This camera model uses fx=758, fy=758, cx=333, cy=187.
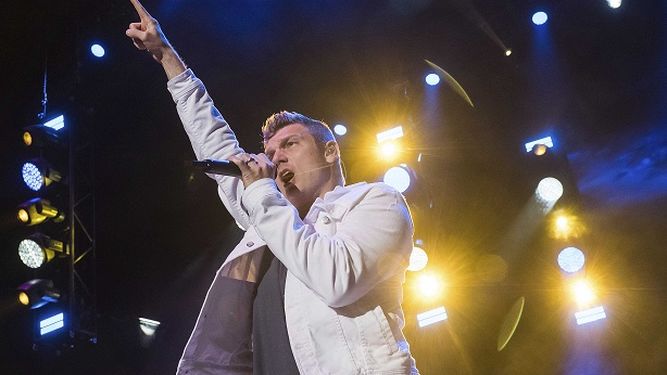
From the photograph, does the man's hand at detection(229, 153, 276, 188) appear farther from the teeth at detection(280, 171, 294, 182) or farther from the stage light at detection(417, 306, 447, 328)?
the stage light at detection(417, 306, 447, 328)

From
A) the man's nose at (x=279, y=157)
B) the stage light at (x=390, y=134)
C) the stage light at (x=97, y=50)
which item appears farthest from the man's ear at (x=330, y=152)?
the stage light at (x=97, y=50)

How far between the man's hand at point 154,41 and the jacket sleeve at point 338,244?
65 centimetres

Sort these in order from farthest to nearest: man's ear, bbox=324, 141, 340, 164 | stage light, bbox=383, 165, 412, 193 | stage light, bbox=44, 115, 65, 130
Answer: stage light, bbox=44, 115, 65, 130 → stage light, bbox=383, 165, 412, 193 → man's ear, bbox=324, 141, 340, 164

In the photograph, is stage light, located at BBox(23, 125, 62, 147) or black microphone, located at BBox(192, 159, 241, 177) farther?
stage light, located at BBox(23, 125, 62, 147)

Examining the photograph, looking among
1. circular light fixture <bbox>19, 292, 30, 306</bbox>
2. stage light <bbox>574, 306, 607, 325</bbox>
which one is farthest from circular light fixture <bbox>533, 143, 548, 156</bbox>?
circular light fixture <bbox>19, 292, 30, 306</bbox>

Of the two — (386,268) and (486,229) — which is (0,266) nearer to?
(486,229)

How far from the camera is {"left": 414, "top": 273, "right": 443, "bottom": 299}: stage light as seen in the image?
16.6 feet

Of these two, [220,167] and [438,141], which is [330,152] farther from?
[438,141]

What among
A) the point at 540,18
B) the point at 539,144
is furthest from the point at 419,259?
the point at 540,18

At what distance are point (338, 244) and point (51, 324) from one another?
3.82 meters

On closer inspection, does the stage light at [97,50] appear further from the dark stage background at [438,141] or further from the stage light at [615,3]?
the stage light at [615,3]

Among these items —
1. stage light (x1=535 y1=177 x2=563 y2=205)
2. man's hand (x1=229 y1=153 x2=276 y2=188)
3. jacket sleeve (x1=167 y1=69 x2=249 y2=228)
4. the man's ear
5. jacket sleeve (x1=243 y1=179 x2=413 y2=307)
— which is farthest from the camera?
stage light (x1=535 y1=177 x2=563 y2=205)

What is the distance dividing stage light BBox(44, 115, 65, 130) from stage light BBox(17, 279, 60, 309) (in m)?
1.09

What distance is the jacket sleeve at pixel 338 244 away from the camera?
1.85 metres
